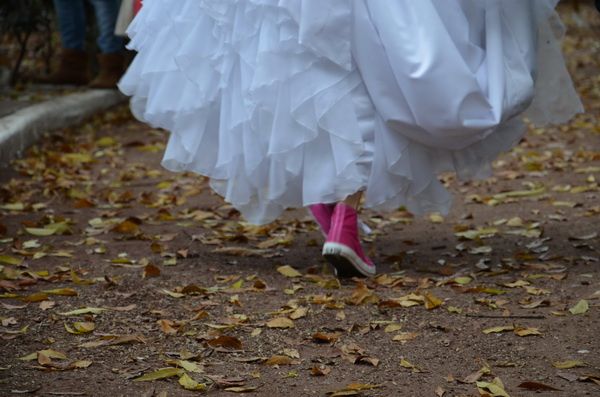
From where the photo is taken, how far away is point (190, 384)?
2.97 m

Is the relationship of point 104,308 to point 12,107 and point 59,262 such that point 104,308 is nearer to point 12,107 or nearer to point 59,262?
point 59,262

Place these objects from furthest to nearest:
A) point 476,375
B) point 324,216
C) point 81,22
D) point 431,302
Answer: point 81,22, point 324,216, point 431,302, point 476,375

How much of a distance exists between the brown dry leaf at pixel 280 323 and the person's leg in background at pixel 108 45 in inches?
219

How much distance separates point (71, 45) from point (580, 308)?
619cm

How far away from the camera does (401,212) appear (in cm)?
559

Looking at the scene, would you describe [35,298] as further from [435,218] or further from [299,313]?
[435,218]

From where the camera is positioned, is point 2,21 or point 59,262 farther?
point 2,21

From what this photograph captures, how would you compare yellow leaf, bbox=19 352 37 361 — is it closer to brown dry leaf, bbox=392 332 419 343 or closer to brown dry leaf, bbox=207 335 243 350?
brown dry leaf, bbox=207 335 243 350

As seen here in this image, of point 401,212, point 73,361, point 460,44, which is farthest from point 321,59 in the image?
point 401,212

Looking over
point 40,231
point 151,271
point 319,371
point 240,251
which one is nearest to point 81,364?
point 319,371

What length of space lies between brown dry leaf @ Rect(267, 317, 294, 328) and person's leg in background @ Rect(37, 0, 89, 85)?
18.9ft

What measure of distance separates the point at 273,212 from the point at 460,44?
917mm

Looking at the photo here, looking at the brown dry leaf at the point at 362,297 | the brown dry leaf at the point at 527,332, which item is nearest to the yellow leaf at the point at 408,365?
the brown dry leaf at the point at 527,332

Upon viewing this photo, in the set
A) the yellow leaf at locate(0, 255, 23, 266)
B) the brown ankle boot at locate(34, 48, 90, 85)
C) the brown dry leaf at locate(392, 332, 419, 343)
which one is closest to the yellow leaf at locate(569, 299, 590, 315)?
the brown dry leaf at locate(392, 332, 419, 343)
